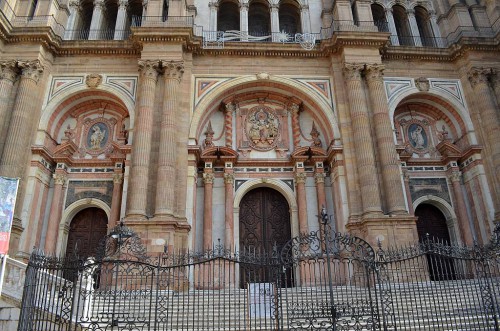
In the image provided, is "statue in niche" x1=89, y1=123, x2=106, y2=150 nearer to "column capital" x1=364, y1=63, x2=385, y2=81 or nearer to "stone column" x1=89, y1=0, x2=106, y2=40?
"stone column" x1=89, y1=0, x2=106, y2=40

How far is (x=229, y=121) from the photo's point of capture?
67.6 ft

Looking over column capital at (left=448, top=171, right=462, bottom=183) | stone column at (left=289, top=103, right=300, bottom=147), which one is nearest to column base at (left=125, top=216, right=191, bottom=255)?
stone column at (left=289, top=103, right=300, bottom=147)

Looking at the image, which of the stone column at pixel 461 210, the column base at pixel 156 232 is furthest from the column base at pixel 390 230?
the column base at pixel 156 232

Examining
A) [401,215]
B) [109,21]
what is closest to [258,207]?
[401,215]

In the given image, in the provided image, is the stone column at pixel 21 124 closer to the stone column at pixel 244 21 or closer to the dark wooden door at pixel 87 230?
the dark wooden door at pixel 87 230

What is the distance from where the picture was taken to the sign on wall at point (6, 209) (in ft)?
34.8

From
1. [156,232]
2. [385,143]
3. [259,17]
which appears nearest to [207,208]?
[156,232]

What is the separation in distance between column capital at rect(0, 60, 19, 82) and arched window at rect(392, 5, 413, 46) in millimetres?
19236

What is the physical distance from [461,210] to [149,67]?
15.5 m

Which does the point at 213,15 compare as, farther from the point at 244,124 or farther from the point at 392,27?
the point at 392,27

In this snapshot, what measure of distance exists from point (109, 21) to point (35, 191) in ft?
34.6

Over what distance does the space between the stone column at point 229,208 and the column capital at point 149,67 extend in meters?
5.39

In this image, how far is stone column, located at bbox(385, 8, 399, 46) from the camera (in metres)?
22.5

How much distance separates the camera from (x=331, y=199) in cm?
1953
